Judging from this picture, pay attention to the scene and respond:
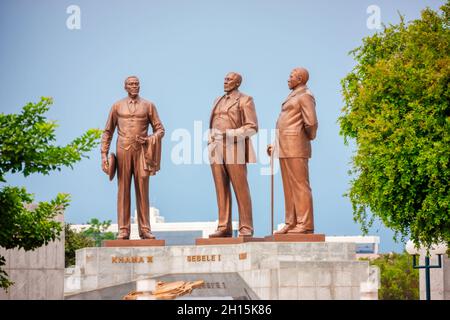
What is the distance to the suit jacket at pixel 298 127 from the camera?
19.6m

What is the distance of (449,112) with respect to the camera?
21.7m

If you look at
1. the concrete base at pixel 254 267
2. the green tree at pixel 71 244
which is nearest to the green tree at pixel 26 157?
the concrete base at pixel 254 267

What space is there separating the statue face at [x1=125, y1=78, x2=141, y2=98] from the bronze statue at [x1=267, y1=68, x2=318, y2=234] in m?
3.26

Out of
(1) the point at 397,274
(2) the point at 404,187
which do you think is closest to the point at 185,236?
(1) the point at 397,274

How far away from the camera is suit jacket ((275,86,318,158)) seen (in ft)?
64.3

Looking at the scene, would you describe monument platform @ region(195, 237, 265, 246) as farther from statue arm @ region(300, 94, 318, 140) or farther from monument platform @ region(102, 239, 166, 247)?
statue arm @ region(300, 94, 318, 140)

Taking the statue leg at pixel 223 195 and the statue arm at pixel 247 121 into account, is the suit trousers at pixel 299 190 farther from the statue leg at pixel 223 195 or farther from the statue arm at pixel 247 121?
the statue leg at pixel 223 195

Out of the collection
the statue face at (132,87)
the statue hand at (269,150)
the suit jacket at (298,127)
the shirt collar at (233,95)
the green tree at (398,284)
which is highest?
the statue face at (132,87)

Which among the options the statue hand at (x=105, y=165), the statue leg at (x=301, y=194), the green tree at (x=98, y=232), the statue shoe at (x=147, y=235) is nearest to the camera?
the statue leg at (x=301, y=194)

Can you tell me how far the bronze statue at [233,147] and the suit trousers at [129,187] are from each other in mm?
1572

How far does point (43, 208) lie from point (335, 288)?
7560 mm

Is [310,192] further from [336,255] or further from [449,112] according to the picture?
[449,112]

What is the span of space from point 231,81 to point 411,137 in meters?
4.28

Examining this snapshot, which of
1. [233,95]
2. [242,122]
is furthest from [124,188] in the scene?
[233,95]
